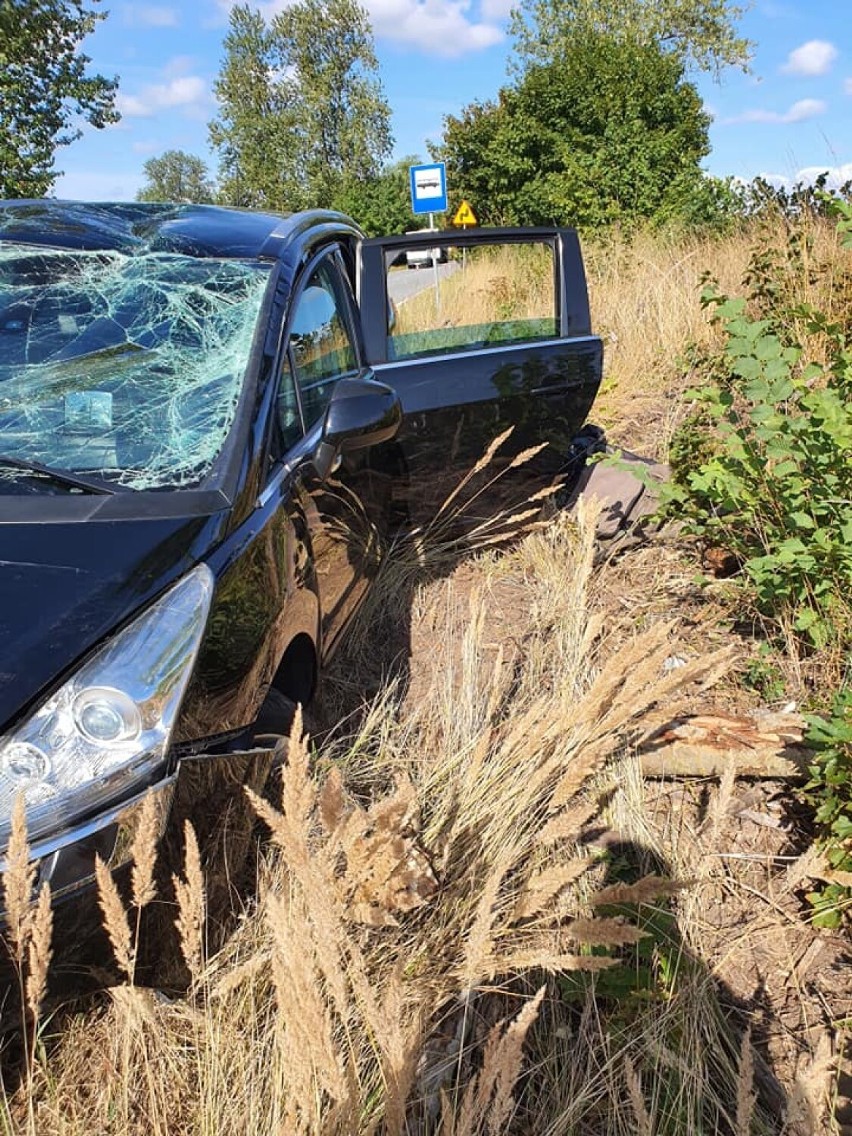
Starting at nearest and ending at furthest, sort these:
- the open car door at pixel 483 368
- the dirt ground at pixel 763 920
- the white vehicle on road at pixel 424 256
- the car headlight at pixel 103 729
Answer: the car headlight at pixel 103 729 < the dirt ground at pixel 763 920 < the open car door at pixel 483 368 < the white vehicle on road at pixel 424 256

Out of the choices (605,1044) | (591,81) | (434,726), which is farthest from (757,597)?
(591,81)

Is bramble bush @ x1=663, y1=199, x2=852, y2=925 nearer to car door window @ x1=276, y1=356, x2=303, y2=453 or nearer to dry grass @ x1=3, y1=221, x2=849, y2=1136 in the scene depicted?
dry grass @ x1=3, y1=221, x2=849, y2=1136

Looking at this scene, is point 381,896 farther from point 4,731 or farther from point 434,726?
point 434,726

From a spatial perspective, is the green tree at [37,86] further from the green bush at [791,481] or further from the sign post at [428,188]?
the green bush at [791,481]

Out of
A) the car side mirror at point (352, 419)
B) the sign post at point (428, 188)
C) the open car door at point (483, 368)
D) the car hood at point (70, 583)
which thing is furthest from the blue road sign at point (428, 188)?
the car hood at point (70, 583)

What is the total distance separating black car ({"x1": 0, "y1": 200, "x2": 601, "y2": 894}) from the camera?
4.62ft

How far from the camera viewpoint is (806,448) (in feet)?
9.30

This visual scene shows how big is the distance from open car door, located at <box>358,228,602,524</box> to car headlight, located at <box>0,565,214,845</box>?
201cm

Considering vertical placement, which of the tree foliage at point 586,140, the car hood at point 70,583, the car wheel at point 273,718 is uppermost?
the tree foliage at point 586,140

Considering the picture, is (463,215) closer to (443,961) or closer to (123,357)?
(123,357)

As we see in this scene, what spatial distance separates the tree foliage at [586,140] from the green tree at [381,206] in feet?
53.6

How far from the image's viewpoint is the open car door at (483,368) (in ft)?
11.5

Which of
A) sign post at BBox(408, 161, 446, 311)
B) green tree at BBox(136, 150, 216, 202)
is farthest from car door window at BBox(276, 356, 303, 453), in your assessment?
green tree at BBox(136, 150, 216, 202)

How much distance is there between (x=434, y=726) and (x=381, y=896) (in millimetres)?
1029
